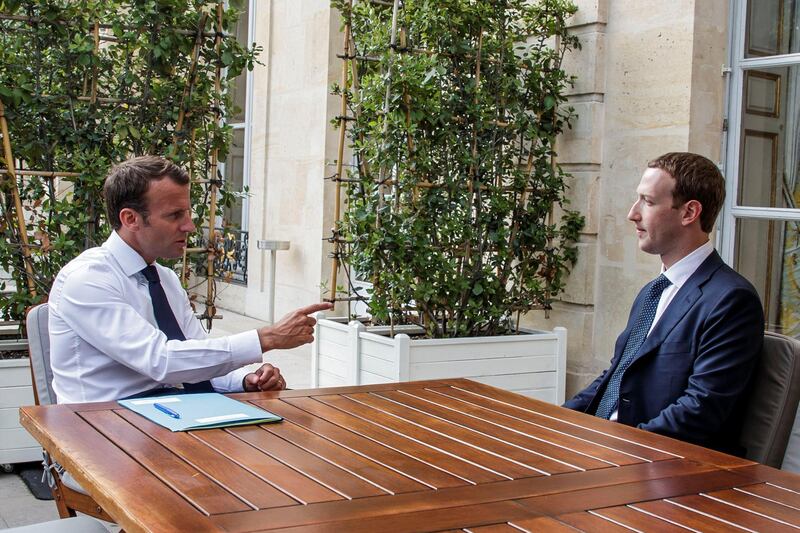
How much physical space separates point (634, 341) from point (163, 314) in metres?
1.51

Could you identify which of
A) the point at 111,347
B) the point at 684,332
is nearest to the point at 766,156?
the point at 684,332

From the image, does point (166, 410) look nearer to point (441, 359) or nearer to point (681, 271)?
point (681, 271)

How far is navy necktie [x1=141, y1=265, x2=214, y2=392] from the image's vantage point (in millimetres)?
3082

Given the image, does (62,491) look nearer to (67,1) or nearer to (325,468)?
(325,468)

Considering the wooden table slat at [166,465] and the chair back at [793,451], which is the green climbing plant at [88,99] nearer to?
the wooden table slat at [166,465]

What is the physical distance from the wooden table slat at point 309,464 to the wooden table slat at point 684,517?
0.50 meters

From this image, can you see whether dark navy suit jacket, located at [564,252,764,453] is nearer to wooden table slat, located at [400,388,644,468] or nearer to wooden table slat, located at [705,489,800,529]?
wooden table slat, located at [400,388,644,468]

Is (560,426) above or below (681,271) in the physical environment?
below

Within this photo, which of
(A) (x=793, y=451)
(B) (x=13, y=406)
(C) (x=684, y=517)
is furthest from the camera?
(B) (x=13, y=406)

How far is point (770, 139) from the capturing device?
495 centimetres

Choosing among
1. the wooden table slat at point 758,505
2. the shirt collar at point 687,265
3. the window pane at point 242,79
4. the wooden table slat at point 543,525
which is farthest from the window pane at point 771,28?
the window pane at point 242,79

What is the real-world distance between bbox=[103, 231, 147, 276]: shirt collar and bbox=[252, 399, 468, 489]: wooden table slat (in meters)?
0.71

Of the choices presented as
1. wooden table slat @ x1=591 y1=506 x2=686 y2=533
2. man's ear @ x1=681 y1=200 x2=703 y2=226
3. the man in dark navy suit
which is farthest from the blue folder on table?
man's ear @ x1=681 y1=200 x2=703 y2=226

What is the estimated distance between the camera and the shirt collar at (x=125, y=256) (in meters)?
3.04
